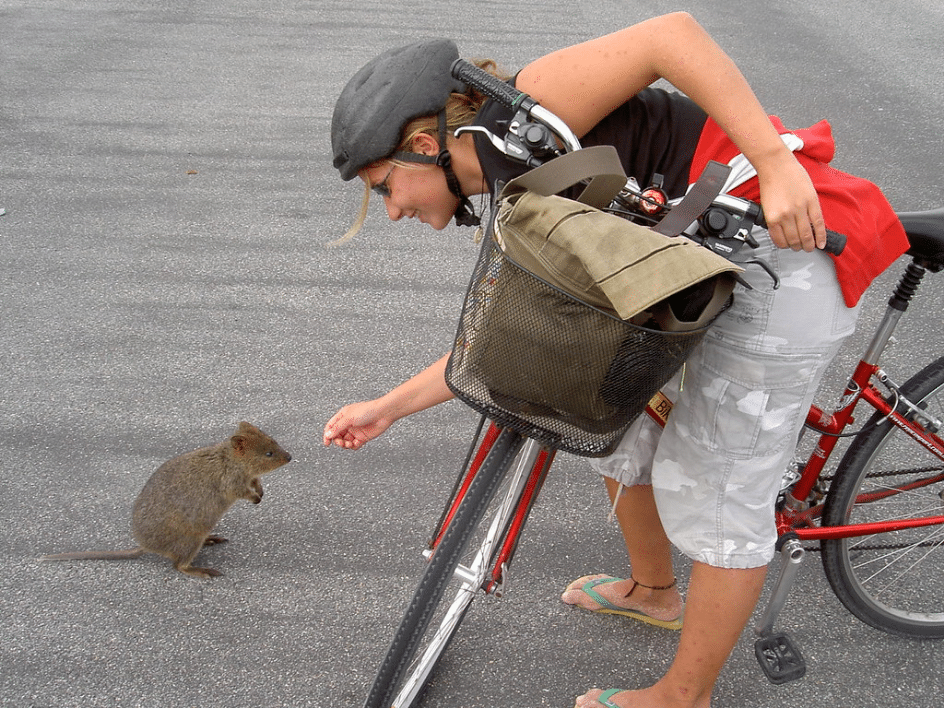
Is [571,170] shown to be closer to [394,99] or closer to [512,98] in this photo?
[512,98]

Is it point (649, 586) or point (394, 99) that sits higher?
point (394, 99)

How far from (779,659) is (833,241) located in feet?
3.94

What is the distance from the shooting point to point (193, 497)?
254 cm

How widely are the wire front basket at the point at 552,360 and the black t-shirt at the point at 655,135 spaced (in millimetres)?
386

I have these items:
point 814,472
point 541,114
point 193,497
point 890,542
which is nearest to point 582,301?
point 541,114

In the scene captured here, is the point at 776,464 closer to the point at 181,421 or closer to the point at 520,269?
the point at 520,269

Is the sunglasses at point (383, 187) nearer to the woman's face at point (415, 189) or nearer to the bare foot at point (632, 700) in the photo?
the woman's face at point (415, 189)

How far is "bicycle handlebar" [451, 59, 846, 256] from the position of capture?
141cm

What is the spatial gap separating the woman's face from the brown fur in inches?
50.5

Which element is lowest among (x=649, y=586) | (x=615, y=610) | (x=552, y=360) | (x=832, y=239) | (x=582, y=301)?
(x=615, y=610)

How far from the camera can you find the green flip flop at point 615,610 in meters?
2.37

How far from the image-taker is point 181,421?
3137 mm

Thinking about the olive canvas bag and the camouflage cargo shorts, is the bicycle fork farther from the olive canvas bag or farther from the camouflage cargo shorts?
the olive canvas bag

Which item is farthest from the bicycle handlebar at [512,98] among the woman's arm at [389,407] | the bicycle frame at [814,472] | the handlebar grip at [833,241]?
the bicycle frame at [814,472]
